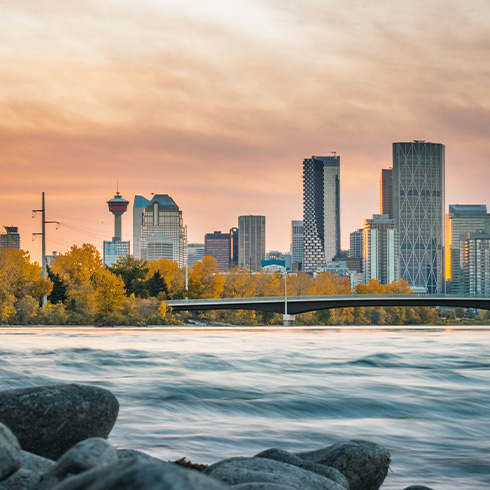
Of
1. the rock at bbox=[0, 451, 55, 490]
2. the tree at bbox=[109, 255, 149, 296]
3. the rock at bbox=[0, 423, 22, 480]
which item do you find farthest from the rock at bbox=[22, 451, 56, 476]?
A: the tree at bbox=[109, 255, 149, 296]

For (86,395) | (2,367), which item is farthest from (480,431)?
(2,367)

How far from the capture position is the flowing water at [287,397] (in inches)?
698

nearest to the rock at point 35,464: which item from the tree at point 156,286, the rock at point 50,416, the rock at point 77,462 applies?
the rock at point 77,462

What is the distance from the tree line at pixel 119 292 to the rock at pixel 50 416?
273ft

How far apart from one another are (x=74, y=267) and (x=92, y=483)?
10647 centimetres

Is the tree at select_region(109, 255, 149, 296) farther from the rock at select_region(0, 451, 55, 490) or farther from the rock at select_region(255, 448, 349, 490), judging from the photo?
the rock at select_region(0, 451, 55, 490)

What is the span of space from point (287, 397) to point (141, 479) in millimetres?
24421

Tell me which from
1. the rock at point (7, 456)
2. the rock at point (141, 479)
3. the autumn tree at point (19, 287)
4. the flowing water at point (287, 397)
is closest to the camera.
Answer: the rock at point (141, 479)

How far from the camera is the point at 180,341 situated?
6775 cm

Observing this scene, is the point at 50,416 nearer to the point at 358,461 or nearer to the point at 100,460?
the point at 100,460

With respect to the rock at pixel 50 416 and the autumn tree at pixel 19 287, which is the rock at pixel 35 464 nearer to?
the rock at pixel 50 416

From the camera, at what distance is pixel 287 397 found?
96.0ft

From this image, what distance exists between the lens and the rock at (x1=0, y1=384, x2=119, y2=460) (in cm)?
1079

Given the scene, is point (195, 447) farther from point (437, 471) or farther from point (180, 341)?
point (180, 341)
